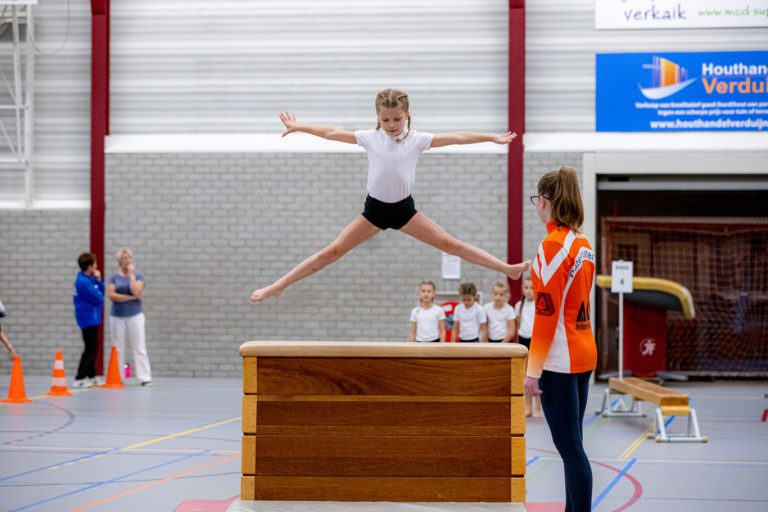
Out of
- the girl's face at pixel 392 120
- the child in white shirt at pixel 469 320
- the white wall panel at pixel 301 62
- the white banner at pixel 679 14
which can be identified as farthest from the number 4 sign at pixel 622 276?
the girl's face at pixel 392 120

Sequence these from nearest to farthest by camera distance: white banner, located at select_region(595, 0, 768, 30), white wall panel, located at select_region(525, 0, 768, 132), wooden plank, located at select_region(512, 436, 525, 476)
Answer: wooden plank, located at select_region(512, 436, 525, 476) → white banner, located at select_region(595, 0, 768, 30) → white wall panel, located at select_region(525, 0, 768, 132)

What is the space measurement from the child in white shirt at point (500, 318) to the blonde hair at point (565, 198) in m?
5.60

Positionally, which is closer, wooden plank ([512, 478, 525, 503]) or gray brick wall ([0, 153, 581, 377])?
wooden plank ([512, 478, 525, 503])

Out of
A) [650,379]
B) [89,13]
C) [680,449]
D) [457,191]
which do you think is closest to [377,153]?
[680,449]

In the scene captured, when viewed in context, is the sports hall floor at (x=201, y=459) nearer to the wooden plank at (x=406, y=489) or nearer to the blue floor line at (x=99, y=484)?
the blue floor line at (x=99, y=484)

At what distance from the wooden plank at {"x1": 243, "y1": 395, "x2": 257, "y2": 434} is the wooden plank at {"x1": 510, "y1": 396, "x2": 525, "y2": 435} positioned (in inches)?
49.3

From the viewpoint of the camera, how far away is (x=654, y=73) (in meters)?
13.5

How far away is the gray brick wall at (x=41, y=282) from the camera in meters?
14.2

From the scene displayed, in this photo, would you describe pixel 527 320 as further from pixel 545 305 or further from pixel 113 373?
pixel 113 373

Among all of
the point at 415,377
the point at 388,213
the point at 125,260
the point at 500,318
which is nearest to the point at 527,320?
the point at 500,318

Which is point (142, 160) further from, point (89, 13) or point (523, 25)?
point (523, 25)

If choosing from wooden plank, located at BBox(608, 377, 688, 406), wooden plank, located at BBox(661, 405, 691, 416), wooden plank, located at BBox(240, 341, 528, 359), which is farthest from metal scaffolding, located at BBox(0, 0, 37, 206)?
wooden plank, located at BBox(240, 341, 528, 359)

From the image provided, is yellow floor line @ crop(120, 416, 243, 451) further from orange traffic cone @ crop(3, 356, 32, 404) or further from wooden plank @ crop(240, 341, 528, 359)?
wooden plank @ crop(240, 341, 528, 359)

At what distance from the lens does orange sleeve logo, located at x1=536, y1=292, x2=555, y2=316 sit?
4016 millimetres
